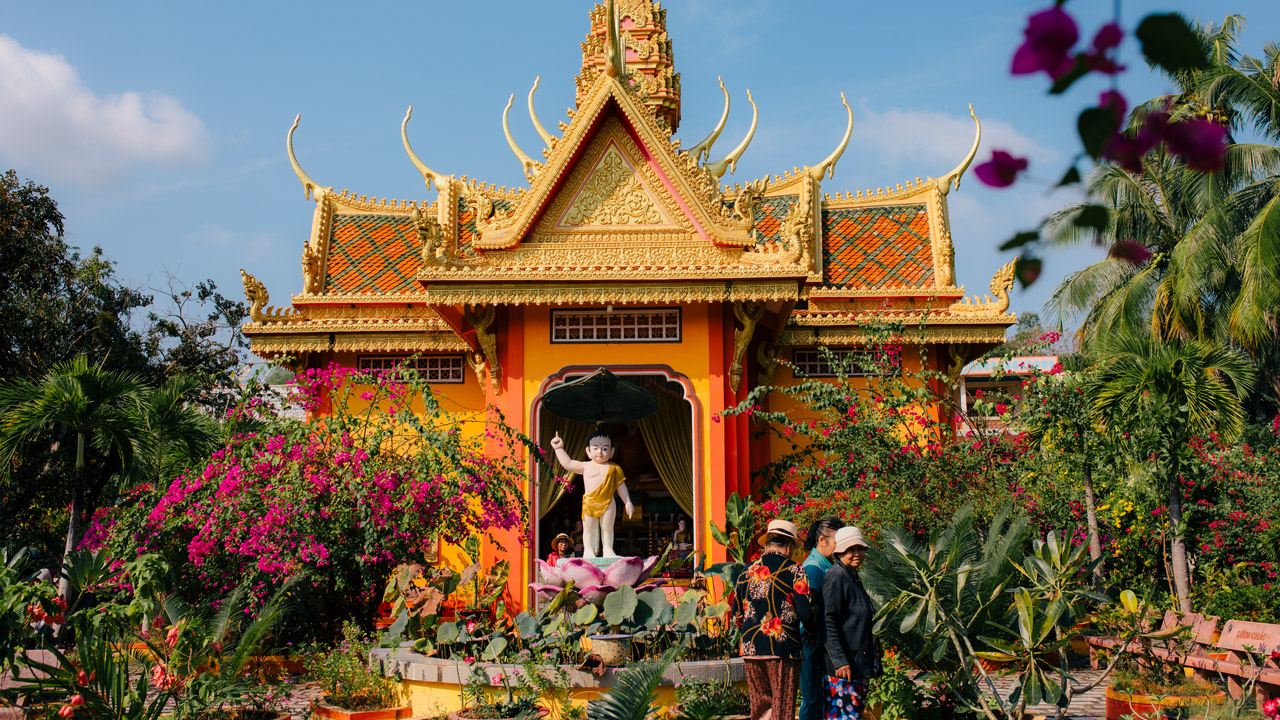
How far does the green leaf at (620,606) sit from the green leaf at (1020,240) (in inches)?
249

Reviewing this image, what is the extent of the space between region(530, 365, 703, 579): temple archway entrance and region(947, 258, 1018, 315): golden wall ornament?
12.6 feet

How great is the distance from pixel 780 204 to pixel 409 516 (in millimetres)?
8809

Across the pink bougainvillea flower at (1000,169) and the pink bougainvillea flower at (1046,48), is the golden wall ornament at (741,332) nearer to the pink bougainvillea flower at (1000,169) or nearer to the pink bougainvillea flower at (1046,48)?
the pink bougainvillea flower at (1000,169)

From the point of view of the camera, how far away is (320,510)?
9797 millimetres

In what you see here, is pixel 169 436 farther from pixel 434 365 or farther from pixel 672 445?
pixel 672 445

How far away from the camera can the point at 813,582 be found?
6.20m

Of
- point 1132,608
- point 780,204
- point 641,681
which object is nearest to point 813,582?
point 641,681

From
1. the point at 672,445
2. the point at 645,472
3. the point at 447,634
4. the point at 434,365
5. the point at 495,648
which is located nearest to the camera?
the point at 495,648

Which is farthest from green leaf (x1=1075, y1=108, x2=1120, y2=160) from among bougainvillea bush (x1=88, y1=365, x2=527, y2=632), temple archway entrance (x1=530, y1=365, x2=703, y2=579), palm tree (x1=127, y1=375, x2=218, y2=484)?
palm tree (x1=127, y1=375, x2=218, y2=484)

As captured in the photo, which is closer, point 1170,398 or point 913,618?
point 913,618

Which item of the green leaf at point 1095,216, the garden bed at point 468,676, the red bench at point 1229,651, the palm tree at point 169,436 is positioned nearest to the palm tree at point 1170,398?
the red bench at point 1229,651

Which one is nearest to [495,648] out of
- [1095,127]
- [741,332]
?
[741,332]

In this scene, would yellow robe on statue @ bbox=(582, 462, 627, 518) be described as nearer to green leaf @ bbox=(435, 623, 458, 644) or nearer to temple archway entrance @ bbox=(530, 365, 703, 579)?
temple archway entrance @ bbox=(530, 365, 703, 579)

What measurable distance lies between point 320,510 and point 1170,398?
8159 millimetres
